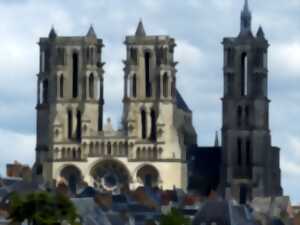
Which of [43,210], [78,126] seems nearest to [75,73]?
[78,126]

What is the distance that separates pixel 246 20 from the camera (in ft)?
563

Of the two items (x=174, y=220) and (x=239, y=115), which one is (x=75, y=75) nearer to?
(x=239, y=115)

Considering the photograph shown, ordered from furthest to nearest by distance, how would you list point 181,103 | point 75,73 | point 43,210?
point 181,103, point 75,73, point 43,210

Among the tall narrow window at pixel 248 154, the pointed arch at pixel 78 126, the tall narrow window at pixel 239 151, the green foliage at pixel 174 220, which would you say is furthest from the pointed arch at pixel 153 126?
the green foliage at pixel 174 220

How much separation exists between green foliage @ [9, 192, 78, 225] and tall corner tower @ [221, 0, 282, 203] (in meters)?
56.3

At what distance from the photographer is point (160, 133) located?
163000 millimetres

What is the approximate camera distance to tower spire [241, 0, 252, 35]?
17000 cm

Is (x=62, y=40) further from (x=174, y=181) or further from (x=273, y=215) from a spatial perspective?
(x=273, y=215)

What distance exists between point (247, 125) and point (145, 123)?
19.6ft

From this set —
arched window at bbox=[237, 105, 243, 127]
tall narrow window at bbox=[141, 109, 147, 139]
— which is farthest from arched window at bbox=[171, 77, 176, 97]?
arched window at bbox=[237, 105, 243, 127]

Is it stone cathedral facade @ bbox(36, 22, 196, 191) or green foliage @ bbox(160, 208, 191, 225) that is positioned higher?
stone cathedral facade @ bbox(36, 22, 196, 191)

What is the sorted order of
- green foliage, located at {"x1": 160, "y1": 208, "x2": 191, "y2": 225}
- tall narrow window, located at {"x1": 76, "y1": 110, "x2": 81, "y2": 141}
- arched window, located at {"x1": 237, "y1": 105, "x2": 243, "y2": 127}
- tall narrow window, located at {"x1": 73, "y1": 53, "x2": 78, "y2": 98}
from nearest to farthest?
1. green foliage, located at {"x1": 160, "y1": 208, "x2": 191, "y2": 225}
2. tall narrow window, located at {"x1": 76, "y1": 110, "x2": 81, "y2": 141}
3. arched window, located at {"x1": 237, "y1": 105, "x2": 243, "y2": 127}
4. tall narrow window, located at {"x1": 73, "y1": 53, "x2": 78, "y2": 98}

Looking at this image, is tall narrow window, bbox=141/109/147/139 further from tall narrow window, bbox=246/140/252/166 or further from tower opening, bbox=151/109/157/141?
tall narrow window, bbox=246/140/252/166

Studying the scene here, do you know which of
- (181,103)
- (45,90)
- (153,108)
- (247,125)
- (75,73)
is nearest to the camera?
(153,108)
